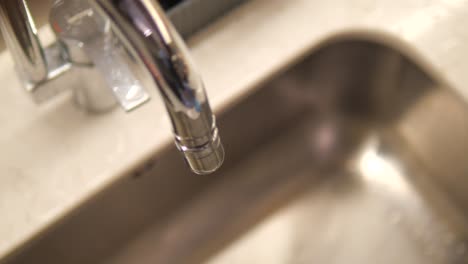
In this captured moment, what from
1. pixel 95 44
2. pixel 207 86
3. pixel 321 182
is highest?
pixel 95 44

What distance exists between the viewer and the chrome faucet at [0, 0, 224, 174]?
28cm

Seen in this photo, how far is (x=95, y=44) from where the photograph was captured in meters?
0.49

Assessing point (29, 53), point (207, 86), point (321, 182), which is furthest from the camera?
point (321, 182)

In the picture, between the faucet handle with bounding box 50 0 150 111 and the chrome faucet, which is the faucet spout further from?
the faucet handle with bounding box 50 0 150 111

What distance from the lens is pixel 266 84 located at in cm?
62

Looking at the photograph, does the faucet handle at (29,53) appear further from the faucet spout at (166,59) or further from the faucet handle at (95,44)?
the faucet spout at (166,59)

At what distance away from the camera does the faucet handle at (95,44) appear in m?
0.48

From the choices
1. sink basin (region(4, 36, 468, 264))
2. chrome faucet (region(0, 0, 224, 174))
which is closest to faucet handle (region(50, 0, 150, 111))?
chrome faucet (region(0, 0, 224, 174))

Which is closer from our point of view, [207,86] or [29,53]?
[29,53]

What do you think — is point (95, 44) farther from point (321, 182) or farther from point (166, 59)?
point (321, 182)

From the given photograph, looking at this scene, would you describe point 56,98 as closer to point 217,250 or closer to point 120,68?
point 120,68

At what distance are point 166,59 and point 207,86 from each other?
0.28 meters

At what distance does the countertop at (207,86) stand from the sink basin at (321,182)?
0.03 meters

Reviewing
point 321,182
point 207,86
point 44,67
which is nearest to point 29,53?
point 44,67
